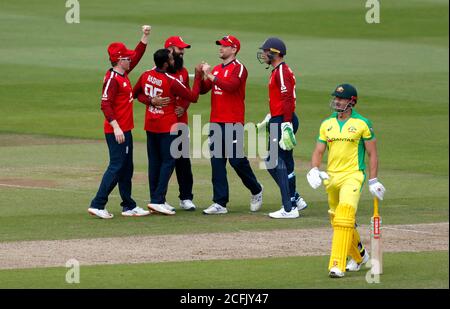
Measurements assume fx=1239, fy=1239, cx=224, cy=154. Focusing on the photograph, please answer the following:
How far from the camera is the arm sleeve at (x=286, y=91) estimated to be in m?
15.7

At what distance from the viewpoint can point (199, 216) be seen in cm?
1611

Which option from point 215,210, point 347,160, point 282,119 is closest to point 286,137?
point 282,119

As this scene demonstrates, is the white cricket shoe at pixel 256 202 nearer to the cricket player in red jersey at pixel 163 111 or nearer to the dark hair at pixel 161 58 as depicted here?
the cricket player in red jersey at pixel 163 111

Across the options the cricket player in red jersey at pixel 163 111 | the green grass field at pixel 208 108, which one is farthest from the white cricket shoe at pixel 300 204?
the cricket player in red jersey at pixel 163 111

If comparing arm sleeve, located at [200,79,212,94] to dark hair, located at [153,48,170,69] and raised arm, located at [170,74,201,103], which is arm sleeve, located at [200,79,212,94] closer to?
raised arm, located at [170,74,201,103]

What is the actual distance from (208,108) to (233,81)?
1118 cm

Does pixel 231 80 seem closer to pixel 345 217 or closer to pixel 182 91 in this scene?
pixel 182 91

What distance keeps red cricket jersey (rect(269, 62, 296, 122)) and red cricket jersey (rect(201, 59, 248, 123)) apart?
500 mm

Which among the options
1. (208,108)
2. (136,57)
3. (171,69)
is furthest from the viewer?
(208,108)

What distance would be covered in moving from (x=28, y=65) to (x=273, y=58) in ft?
56.8

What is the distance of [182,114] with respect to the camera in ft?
53.6

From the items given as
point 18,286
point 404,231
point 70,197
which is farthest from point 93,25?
point 18,286

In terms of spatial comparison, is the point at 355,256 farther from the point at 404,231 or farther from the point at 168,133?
the point at 168,133

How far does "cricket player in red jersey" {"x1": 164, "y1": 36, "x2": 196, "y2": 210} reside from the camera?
641 inches
